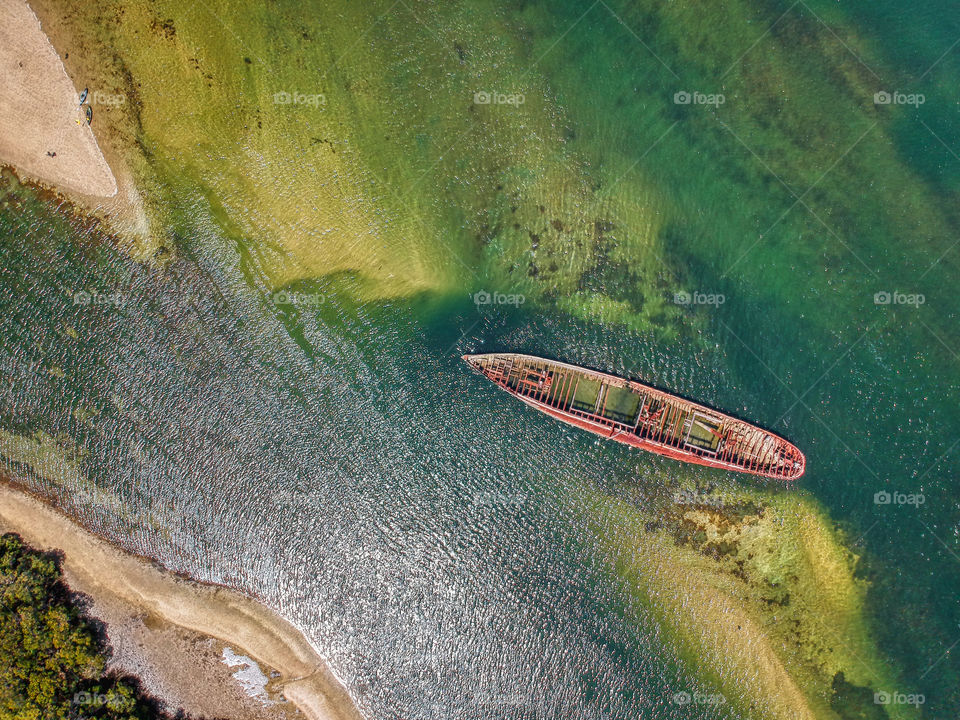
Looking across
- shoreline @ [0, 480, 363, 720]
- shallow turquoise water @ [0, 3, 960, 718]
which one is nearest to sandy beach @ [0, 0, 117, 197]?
shallow turquoise water @ [0, 3, 960, 718]

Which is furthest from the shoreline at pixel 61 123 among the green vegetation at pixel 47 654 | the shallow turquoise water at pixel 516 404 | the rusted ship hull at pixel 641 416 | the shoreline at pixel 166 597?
the rusted ship hull at pixel 641 416

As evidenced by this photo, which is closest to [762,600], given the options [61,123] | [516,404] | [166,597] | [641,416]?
[641,416]

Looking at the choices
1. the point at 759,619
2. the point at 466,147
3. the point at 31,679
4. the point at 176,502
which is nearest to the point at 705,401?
the point at 759,619

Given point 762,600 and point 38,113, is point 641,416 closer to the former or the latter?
point 762,600

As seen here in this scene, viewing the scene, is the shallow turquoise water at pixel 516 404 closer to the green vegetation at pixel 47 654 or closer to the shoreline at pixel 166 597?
the shoreline at pixel 166 597

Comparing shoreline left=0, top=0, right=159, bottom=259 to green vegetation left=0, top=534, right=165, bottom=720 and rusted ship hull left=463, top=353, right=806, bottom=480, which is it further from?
rusted ship hull left=463, top=353, right=806, bottom=480

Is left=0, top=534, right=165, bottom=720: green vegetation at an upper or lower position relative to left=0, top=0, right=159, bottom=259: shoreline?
lower

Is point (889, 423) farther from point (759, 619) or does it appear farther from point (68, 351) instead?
point (68, 351)

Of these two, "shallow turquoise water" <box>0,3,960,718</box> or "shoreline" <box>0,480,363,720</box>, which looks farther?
"shallow turquoise water" <box>0,3,960,718</box>
